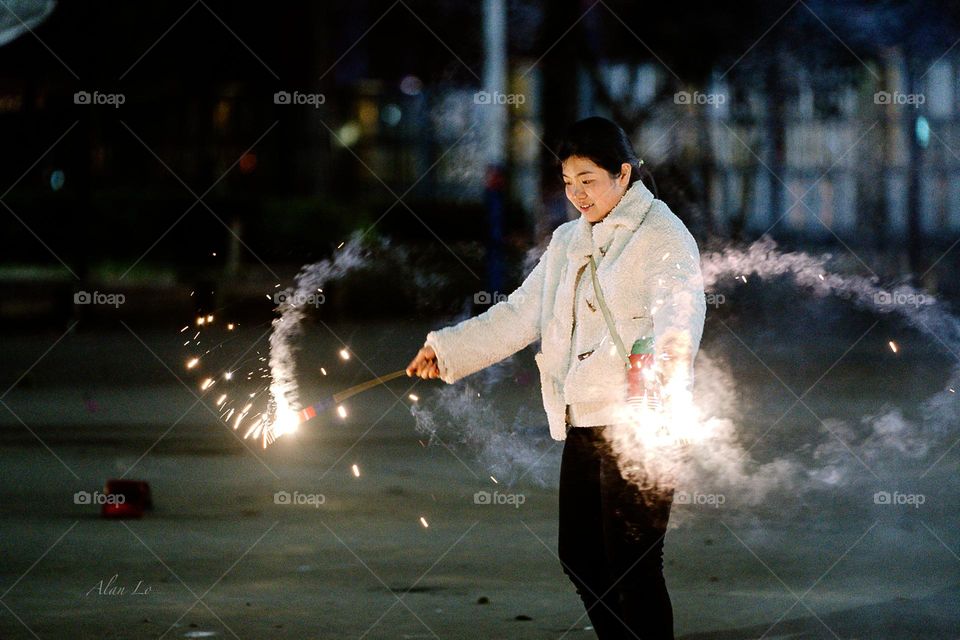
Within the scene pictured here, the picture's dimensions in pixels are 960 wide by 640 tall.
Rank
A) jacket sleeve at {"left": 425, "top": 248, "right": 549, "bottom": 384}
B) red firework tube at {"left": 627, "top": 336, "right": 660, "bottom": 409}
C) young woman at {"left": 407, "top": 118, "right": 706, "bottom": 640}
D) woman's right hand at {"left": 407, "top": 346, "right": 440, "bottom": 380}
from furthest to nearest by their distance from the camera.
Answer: woman's right hand at {"left": 407, "top": 346, "right": 440, "bottom": 380}
jacket sleeve at {"left": 425, "top": 248, "right": 549, "bottom": 384}
young woman at {"left": 407, "top": 118, "right": 706, "bottom": 640}
red firework tube at {"left": 627, "top": 336, "right": 660, "bottom": 409}

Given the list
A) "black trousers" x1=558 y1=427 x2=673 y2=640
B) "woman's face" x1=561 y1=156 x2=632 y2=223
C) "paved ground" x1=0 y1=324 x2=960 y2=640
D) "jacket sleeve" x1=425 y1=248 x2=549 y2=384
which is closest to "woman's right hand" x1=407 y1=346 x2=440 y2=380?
"jacket sleeve" x1=425 y1=248 x2=549 y2=384

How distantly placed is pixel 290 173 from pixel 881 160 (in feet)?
31.1

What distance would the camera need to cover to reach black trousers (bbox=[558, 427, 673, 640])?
4.80 metres

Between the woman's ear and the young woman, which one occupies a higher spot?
the woman's ear

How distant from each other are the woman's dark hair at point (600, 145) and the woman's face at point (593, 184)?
1 centimetres

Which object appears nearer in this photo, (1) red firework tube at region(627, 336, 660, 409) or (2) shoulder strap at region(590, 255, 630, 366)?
(1) red firework tube at region(627, 336, 660, 409)

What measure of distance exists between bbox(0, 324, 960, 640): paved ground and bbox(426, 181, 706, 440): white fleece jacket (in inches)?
56.5

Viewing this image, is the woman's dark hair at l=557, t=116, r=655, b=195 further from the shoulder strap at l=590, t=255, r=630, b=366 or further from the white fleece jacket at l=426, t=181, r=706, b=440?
the shoulder strap at l=590, t=255, r=630, b=366

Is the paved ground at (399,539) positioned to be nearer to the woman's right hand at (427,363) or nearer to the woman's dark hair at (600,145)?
the woman's right hand at (427,363)

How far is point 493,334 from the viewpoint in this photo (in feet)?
17.3

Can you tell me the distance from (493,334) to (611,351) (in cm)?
54

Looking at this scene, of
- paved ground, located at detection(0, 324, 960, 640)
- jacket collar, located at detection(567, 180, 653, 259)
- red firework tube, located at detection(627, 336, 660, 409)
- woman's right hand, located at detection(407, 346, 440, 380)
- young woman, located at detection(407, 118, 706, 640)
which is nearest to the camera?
red firework tube, located at detection(627, 336, 660, 409)

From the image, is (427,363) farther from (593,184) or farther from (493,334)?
(593,184)

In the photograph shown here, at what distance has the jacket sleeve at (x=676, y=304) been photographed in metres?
4.69
